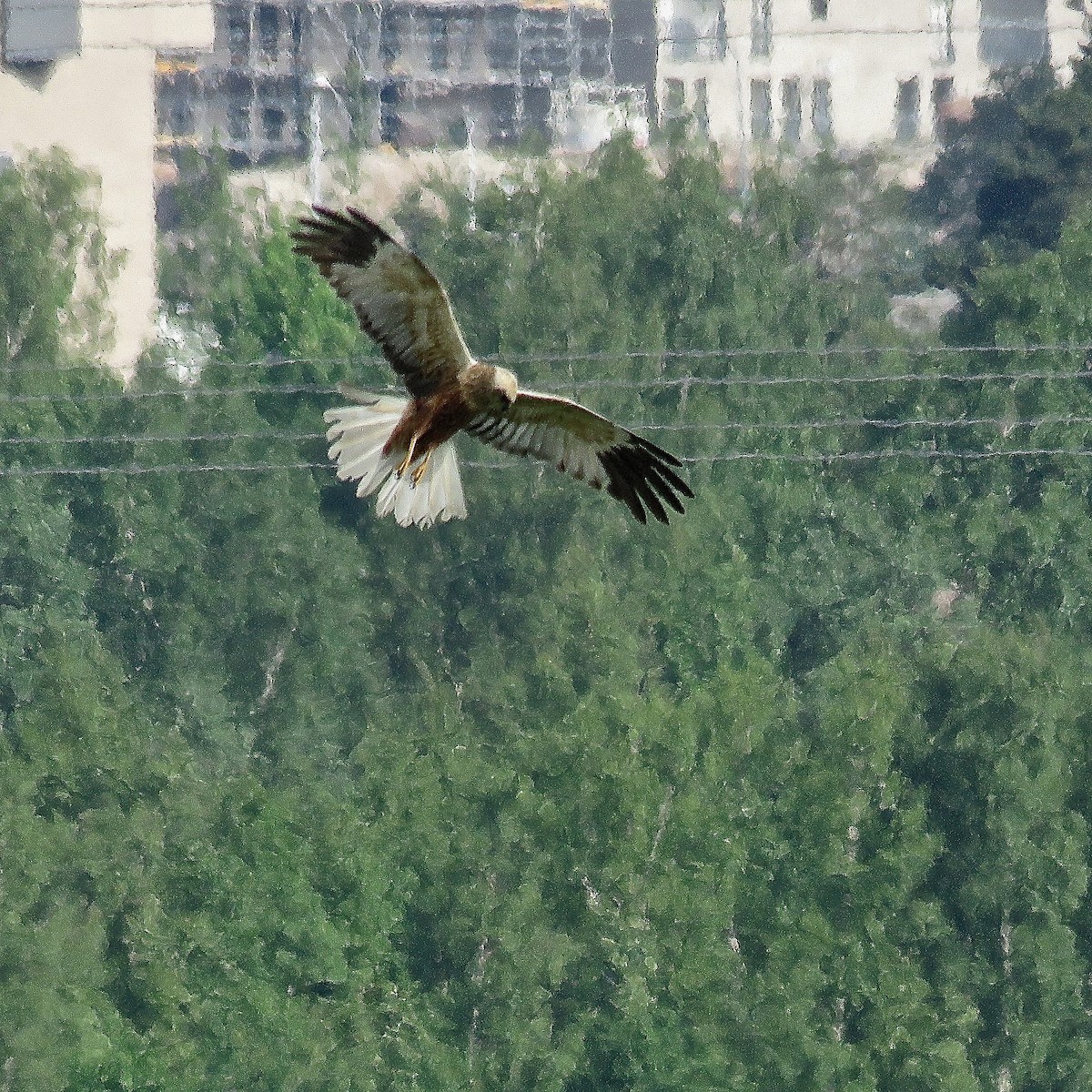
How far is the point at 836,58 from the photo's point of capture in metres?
90.8

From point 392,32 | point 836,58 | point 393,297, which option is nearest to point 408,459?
point 393,297

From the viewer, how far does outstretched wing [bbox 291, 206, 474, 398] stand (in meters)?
12.2

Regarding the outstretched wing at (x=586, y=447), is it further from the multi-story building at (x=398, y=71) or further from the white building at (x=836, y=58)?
the white building at (x=836, y=58)

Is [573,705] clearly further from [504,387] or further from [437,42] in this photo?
[437,42]

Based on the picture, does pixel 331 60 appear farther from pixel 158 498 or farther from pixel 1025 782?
pixel 1025 782

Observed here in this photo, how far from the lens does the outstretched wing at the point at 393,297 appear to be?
480 inches

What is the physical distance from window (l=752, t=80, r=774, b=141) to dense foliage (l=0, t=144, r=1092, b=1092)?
3112cm

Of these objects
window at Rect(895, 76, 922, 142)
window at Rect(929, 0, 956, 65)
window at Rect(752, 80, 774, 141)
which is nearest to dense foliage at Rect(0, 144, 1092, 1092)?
window at Rect(895, 76, 922, 142)

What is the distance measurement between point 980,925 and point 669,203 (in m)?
19.9

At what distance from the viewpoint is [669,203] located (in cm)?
5291

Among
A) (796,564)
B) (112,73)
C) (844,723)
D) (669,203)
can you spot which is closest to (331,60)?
(112,73)

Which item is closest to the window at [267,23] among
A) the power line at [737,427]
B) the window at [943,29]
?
the window at [943,29]

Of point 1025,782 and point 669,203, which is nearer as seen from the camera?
point 1025,782

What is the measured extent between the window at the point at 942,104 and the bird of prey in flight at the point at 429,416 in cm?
7150
